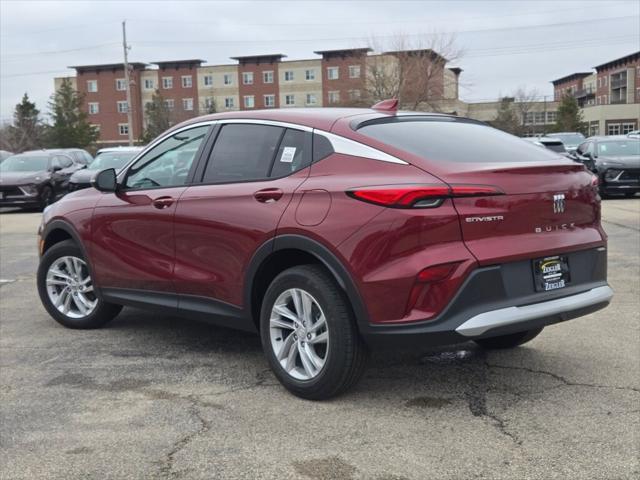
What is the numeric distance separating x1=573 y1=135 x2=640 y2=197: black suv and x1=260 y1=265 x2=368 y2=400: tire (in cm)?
1560

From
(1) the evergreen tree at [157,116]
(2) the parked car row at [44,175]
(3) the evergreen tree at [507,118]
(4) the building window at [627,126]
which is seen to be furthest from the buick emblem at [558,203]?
(4) the building window at [627,126]

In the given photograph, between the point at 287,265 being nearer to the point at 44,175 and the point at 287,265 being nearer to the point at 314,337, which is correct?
the point at 314,337

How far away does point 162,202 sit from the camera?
5168 mm

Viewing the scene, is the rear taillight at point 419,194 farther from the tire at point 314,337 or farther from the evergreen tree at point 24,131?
the evergreen tree at point 24,131

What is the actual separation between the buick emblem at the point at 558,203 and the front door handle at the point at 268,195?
5.00 feet

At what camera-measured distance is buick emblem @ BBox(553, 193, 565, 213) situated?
415 cm

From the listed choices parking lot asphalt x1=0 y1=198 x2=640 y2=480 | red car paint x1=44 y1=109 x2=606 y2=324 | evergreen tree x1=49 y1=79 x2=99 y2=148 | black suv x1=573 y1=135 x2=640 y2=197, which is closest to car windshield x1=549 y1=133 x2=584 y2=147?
black suv x1=573 y1=135 x2=640 y2=197

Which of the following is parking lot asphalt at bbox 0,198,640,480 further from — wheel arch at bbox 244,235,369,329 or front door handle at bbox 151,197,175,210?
front door handle at bbox 151,197,175,210

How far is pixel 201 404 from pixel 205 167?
1606 millimetres

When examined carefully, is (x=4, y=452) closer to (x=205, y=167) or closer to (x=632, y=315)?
(x=205, y=167)

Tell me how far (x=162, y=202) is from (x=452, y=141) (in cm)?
204

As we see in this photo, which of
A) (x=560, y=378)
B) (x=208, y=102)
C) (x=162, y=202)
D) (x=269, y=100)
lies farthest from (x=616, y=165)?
(x=208, y=102)

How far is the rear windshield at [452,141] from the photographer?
13.6 ft

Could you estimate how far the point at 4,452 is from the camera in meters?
3.62
